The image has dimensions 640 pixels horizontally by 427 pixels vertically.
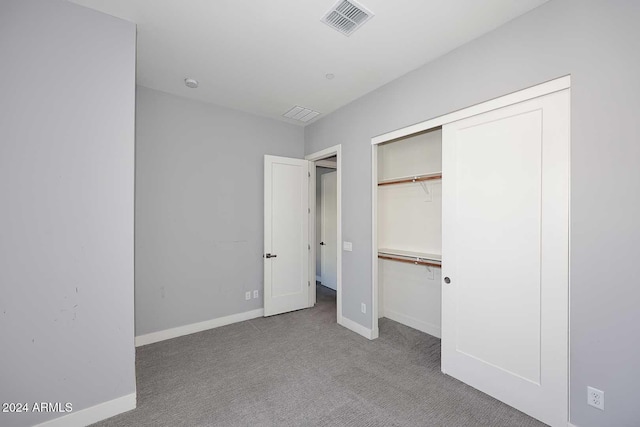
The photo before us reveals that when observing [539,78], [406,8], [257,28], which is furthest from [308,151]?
[539,78]

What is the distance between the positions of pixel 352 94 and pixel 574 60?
6.80 feet

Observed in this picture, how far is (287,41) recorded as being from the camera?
228 cm

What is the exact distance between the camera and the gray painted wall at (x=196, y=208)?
10.2ft

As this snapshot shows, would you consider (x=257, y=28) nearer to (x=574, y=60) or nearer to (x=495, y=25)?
(x=495, y=25)

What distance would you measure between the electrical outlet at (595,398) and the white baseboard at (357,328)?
1.88 m

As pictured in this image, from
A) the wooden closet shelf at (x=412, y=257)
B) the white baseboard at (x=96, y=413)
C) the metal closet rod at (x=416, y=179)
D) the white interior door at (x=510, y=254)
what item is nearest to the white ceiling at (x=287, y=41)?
the white interior door at (x=510, y=254)

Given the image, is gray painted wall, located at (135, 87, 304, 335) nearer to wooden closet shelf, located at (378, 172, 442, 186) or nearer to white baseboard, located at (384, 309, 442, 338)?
wooden closet shelf, located at (378, 172, 442, 186)

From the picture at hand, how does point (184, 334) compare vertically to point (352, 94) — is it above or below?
below

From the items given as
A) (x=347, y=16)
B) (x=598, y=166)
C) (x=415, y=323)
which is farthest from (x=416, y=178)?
(x=415, y=323)

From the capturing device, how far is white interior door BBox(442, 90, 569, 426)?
1788mm

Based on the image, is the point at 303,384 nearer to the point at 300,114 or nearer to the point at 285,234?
the point at 285,234

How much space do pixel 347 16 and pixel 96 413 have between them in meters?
3.47

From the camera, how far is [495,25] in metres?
2.05

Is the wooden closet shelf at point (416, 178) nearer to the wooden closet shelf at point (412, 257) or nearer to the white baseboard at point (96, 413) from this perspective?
the wooden closet shelf at point (412, 257)
